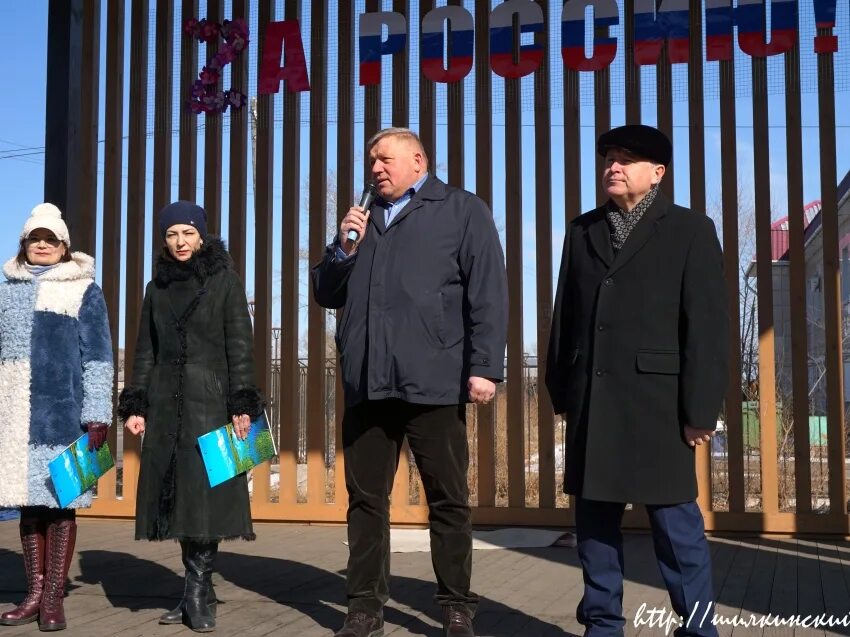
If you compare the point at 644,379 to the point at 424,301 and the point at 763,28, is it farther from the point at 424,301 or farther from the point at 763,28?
the point at 763,28

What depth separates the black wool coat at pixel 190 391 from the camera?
148 inches

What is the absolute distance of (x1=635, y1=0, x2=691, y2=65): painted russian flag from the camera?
5.98 m

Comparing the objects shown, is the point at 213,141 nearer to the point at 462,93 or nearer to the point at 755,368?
the point at 462,93

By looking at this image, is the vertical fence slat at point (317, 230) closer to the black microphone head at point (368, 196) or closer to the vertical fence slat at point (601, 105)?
the vertical fence slat at point (601, 105)

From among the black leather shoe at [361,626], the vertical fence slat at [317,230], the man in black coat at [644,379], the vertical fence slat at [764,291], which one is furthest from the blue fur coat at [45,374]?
the vertical fence slat at [764,291]

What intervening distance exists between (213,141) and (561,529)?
298 cm

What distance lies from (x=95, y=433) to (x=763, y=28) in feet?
13.1

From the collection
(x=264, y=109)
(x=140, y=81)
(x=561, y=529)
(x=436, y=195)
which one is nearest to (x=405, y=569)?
(x=561, y=529)

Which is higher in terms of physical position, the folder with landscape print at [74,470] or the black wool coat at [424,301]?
the black wool coat at [424,301]

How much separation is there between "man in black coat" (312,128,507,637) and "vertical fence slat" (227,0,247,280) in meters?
3.06

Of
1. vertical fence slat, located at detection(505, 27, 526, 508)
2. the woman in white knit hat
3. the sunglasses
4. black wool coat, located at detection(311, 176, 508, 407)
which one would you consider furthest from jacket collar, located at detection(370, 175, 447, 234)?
vertical fence slat, located at detection(505, 27, 526, 508)

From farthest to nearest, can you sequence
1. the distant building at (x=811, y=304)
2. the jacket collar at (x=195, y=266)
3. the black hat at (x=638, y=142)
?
the distant building at (x=811, y=304) → the jacket collar at (x=195, y=266) → the black hat at (x=638, y=142)

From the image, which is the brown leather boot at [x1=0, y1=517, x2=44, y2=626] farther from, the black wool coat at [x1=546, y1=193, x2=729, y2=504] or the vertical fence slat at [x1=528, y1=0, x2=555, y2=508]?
the vertical fence slat at [x1=528, y1=0, x2=555, y2=508]

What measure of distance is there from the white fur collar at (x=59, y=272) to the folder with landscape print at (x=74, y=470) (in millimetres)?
572
